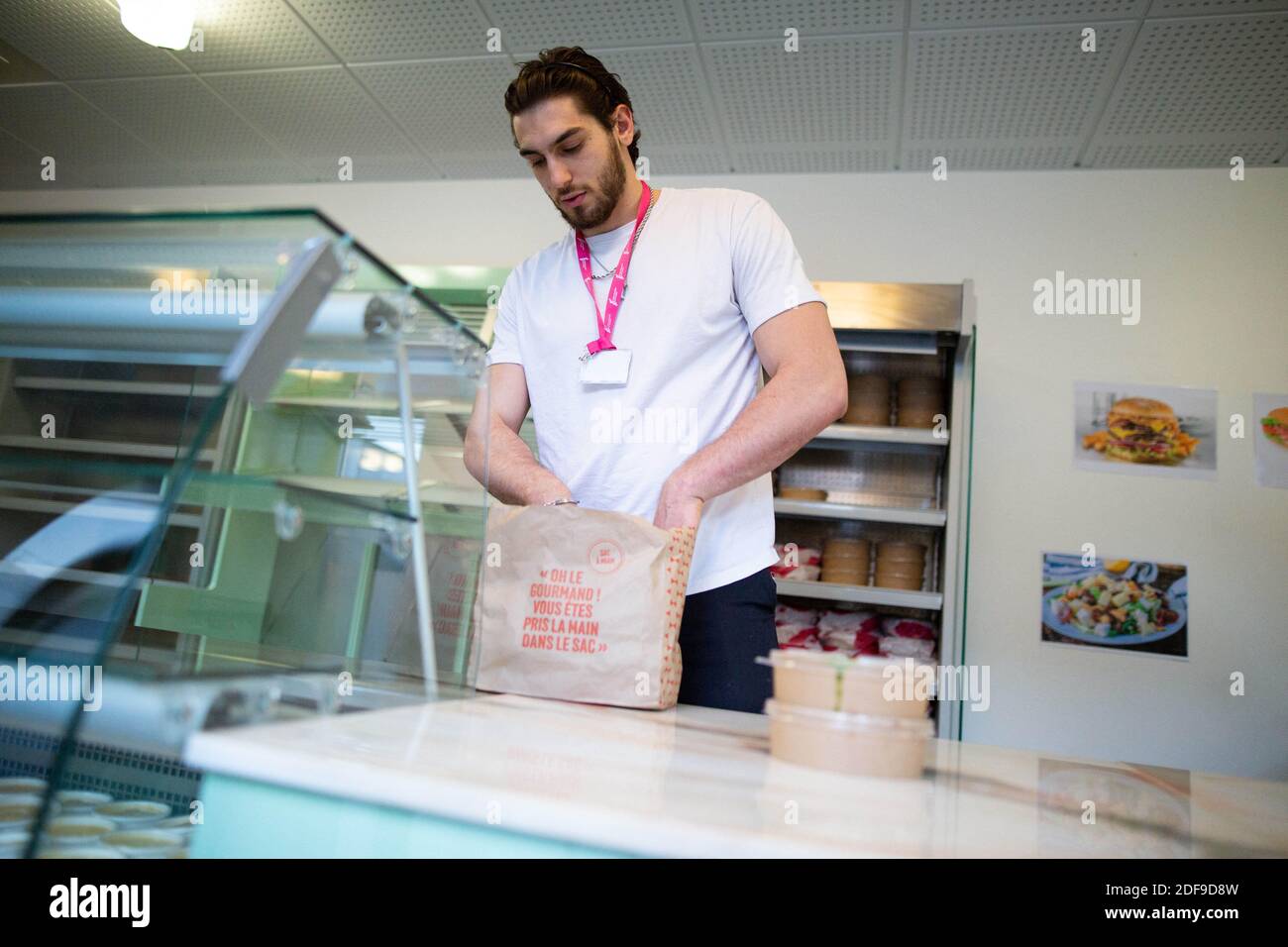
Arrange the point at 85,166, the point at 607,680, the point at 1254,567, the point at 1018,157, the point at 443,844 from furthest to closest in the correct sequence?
the point at 85,166, the point at 1018,157, the point at 1254,567, the point at 607,680, the point at 443,844

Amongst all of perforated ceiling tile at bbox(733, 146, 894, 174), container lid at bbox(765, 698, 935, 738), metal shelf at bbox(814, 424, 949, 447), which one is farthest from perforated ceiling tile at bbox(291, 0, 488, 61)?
container lid at bbox(765, 698, 935, 738)

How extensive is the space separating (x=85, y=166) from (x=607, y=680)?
16.2ft

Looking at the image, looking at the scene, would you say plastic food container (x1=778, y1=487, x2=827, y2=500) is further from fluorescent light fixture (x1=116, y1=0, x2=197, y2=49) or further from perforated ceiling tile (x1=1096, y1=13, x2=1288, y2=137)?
fluorescent light fixture (x1=116, y1=0, x2=197, y2=49)

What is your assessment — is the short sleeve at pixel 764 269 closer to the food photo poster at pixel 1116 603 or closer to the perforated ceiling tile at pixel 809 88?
the perforated ceiling tile at pixel 809 88

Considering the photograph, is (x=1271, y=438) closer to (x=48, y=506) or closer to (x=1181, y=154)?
(x=1181, y=154)

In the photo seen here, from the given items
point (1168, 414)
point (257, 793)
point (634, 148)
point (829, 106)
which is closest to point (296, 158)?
point (829, 106)

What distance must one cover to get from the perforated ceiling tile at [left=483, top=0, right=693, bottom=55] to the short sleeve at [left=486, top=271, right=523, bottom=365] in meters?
1.81

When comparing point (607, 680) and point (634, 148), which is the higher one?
point (634, 148)

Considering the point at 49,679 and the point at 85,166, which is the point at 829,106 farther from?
the point at 85,166

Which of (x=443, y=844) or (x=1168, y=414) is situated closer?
(x=443, y=844)

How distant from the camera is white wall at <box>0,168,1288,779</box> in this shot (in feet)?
11.2

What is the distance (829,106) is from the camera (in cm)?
349

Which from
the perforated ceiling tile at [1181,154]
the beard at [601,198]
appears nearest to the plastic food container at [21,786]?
the beard at [601,198]

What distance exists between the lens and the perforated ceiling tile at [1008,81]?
3.02m
